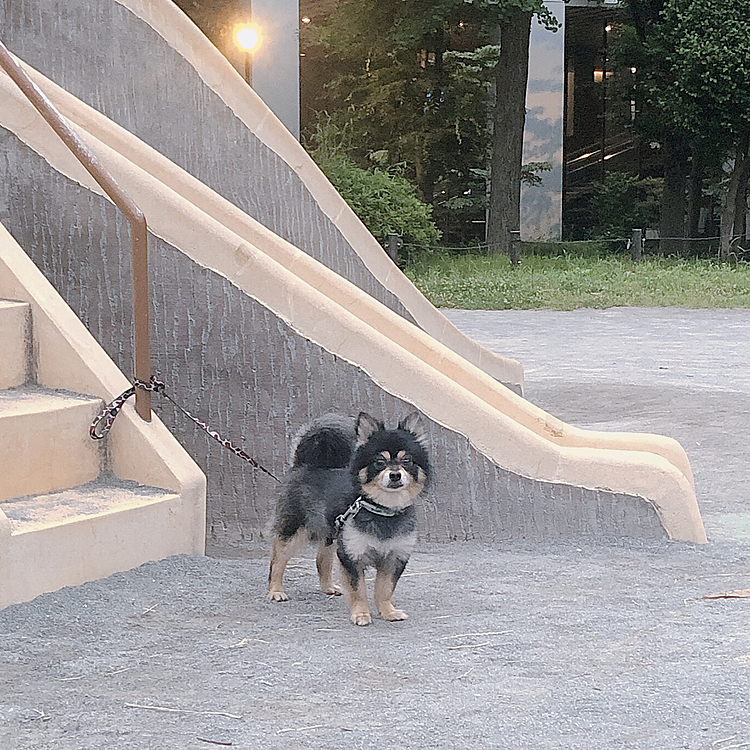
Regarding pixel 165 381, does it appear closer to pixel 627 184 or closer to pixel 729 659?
pixel 729 659

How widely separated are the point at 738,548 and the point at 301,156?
3.59m

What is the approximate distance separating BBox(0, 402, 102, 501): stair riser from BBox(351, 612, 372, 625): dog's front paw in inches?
46.7

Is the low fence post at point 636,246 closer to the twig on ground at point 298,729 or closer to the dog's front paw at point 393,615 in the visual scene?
the dog's front paw at point 393,615

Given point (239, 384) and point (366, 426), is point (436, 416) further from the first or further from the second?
point (366, 426)

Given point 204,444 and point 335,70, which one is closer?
point 204,444

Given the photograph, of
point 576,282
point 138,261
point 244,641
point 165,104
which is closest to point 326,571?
point 244,641

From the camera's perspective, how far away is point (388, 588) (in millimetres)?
3967

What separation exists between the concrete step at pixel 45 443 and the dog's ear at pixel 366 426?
113 cm

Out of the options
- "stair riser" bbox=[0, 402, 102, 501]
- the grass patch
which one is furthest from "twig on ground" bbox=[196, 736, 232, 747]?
the grass patch

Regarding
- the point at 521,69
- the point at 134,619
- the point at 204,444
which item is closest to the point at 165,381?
the point at 204,444

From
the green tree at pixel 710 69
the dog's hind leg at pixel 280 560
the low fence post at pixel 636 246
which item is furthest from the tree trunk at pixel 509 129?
the dog's hind leg at pixel 280 560

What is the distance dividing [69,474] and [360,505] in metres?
1.19

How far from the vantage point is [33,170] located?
5.22 meters

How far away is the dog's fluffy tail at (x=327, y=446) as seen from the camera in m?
4.20
